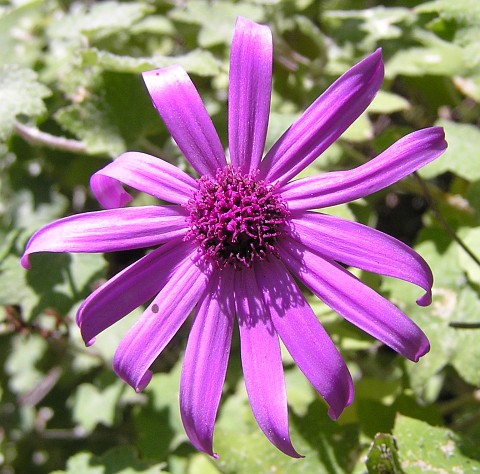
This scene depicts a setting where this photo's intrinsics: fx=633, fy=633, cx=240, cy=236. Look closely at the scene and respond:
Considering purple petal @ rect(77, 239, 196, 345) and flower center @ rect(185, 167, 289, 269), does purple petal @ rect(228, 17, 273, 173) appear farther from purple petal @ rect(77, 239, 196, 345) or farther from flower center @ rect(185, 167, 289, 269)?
purple petal @ rect(77, 239, 196, 345)

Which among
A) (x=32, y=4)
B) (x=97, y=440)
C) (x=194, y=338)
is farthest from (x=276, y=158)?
(x=97, y=440)

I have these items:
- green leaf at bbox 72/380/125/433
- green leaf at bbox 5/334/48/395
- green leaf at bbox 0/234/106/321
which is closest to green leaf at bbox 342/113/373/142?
green leaf at bbox 0/234/106/321

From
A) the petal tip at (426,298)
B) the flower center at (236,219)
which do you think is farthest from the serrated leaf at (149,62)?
the petal tip at (426,298)

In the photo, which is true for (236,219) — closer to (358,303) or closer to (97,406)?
(358,303)

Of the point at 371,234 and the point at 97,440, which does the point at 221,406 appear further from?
the point at 371,234

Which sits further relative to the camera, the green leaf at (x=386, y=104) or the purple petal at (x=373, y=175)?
the green leaf at (x=386, y=104)

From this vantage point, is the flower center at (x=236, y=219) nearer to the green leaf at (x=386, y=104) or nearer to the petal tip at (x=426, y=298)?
the petal tip at (x=426, y=298)

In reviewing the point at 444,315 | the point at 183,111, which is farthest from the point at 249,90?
the point at 444,315
